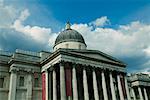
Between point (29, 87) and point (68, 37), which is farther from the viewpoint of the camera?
point (68, 37)

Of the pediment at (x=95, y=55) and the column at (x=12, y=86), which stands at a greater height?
the pediment at (x=95, y=55)

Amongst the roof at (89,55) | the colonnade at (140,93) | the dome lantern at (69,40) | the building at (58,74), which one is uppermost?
the dome lantern at (69,40)

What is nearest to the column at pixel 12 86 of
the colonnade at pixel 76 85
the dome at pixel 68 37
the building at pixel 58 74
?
the building at pixel 58 74

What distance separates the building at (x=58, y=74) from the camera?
109 feet

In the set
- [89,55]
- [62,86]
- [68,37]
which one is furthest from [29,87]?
[68,37]

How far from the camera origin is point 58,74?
3766cm

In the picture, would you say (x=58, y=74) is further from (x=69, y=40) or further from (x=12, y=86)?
(x=69, y=40)

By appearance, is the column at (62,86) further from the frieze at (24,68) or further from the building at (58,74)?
the frieze at (24,68)

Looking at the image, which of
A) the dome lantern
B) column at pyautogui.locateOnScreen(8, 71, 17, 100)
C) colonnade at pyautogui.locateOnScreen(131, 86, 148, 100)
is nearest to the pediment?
the dome lantern

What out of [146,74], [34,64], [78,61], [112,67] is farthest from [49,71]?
[146,74]

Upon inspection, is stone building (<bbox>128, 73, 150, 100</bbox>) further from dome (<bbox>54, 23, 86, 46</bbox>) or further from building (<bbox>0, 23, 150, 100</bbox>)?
dome (<bbox>54, 23, 86, 46</bbox>)

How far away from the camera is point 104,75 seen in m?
39.2

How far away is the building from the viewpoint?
33188mm

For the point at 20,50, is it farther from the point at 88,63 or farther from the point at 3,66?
the point at 88,63
